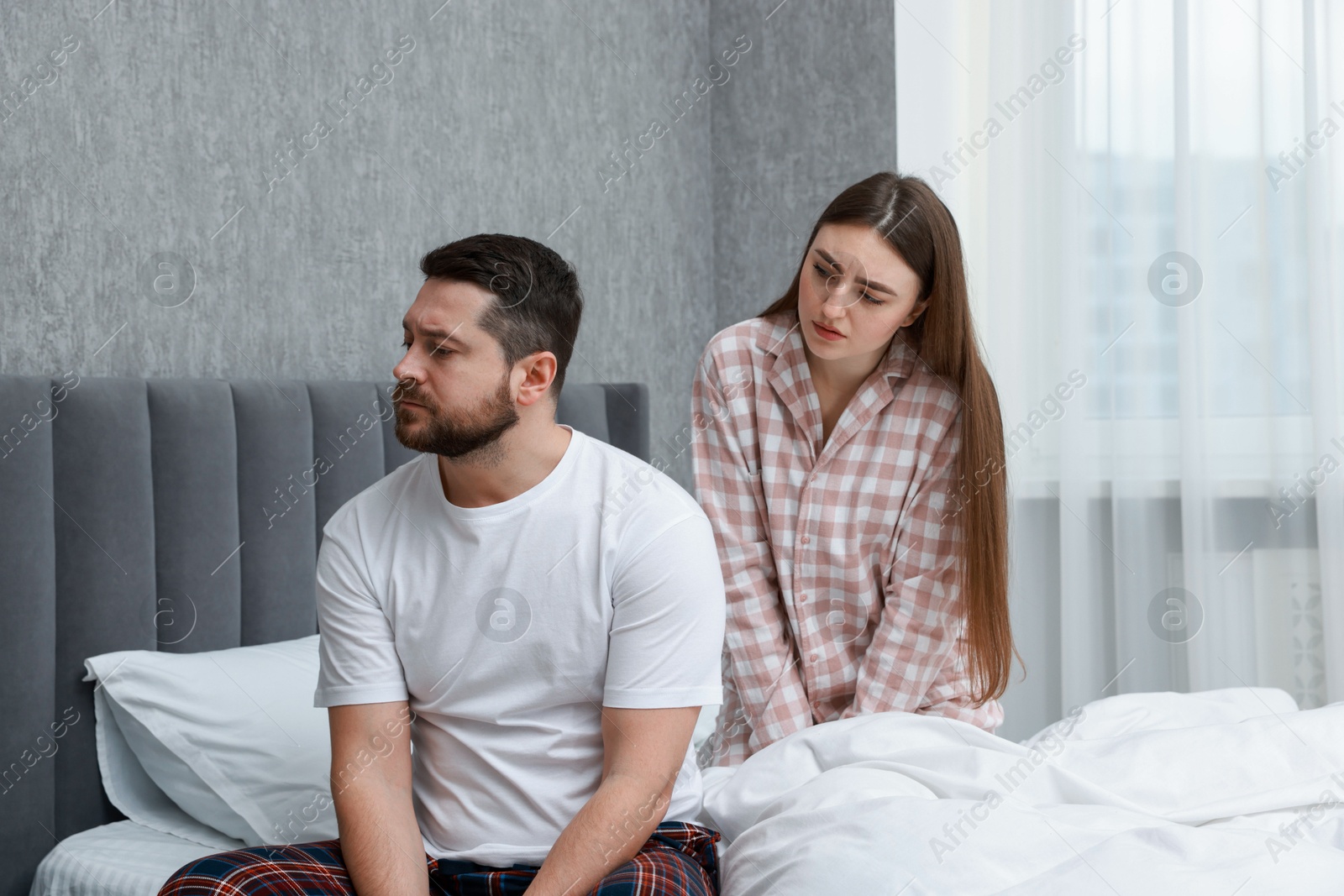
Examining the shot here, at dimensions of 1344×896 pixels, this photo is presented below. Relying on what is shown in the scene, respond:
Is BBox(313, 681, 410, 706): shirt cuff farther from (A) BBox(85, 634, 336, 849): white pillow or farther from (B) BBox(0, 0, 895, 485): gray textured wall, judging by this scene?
(B) BBox(0, 0, 895, 485): gray textured wall

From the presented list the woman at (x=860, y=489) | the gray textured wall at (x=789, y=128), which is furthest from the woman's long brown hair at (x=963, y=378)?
the gray textured wall at (x=789, y=128)

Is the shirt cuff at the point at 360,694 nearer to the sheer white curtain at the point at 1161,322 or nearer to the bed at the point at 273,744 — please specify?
the bed at the point at 273,744

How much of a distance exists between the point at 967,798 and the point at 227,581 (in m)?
1.14

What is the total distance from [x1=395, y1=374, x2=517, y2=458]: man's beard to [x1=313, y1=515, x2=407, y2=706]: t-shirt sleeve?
152 mm

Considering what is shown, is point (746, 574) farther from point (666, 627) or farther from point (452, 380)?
point (452, 380)

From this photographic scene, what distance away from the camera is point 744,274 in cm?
327

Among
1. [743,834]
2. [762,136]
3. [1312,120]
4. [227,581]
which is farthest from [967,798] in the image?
[762,136]

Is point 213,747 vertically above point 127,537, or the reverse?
point 127,537

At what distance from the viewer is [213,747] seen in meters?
1.56

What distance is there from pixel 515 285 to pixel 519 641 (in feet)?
1.33

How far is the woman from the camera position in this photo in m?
1.58

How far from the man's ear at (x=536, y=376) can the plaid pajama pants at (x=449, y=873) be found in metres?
0.51

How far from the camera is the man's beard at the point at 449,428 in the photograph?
129 centimetres

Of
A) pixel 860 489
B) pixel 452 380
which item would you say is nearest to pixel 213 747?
pixel 452 380
